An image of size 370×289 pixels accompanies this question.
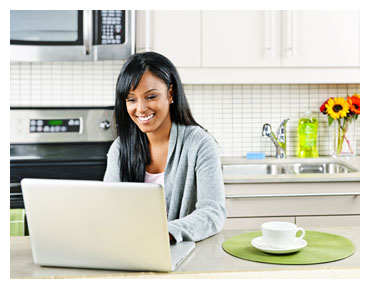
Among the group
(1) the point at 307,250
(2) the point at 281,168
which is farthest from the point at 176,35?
(1) the point at 307,250

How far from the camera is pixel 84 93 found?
9.75 ft

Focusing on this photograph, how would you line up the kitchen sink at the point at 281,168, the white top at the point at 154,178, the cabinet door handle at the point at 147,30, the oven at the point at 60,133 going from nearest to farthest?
the white top at the point at 154,178, the cabinet door handle at the point at 147,30, the oven at the point at 60,133, the kitchen sink at the point at 281,168

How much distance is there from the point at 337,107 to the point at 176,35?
1053 mm

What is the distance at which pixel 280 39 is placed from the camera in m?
2.72

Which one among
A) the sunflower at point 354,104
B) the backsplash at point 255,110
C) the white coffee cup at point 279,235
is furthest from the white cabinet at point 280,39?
the white coffee cup at point 279,235

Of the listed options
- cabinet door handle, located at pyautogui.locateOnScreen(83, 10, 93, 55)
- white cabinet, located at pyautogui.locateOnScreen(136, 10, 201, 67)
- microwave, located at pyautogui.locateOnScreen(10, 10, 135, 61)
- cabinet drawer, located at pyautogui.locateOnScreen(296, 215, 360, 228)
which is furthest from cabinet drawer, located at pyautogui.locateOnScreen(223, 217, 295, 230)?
cabinet door handle, located at pyautogui.locateOnScreen(83, 10, 93, 55)

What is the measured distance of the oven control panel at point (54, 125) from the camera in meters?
2.79

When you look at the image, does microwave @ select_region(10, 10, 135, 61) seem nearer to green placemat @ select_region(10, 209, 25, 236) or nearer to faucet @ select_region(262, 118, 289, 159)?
faucet @ select_region(262, 118, 289, 159)

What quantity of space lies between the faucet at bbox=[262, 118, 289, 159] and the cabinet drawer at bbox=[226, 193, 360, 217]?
1.81ft

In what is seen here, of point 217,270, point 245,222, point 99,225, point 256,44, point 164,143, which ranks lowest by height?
point 245,222

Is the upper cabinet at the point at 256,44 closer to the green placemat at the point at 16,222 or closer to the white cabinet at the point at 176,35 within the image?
the white cabinet at the point at 176,35

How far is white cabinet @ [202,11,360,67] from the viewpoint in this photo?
269 centimetres

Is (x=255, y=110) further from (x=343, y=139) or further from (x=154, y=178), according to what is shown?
(x=154, y=178)
